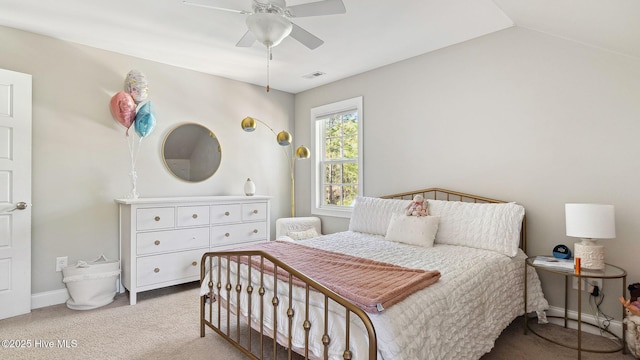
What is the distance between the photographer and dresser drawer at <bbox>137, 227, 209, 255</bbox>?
3166 millimetres

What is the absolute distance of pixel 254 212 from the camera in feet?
13.2

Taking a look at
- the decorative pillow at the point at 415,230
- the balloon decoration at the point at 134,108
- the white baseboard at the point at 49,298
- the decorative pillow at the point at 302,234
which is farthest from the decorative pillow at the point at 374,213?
the white baseboard at the point at 49,298

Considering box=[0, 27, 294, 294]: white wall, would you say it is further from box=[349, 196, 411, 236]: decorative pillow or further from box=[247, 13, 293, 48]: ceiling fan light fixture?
box=[247, 13, 293, 48]: ceiling fan light fixture

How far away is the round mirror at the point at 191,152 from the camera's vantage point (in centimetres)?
387

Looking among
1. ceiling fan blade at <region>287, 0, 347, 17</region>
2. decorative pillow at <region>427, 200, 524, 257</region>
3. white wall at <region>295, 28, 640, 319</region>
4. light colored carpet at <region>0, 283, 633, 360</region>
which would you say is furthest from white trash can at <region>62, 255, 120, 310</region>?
decorative pillow at <region>427, 200, 524, 257</region>

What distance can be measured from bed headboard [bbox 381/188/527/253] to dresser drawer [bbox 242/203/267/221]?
156 cm

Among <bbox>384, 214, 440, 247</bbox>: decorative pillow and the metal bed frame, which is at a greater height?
<bbox>384, 214, 440, 247</bbox>: decorative pillow

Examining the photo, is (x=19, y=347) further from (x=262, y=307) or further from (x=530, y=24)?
(x=530, y=24)

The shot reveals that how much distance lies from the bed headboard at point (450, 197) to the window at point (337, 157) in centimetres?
68

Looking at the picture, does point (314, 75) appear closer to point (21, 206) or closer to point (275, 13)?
point (275, 13)

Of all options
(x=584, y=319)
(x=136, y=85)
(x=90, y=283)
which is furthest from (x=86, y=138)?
(x=584, y=319)

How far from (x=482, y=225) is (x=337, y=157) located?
7.58 ft

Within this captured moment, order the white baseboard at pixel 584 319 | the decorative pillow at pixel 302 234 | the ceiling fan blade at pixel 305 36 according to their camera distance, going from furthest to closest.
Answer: the decorative pillow at pixel 302 234 → the white baseboard at pixel 584 319 → the ceiling fan blade at pixel 305 36

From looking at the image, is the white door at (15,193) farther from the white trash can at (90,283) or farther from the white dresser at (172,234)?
the white dresser at (172,234)
